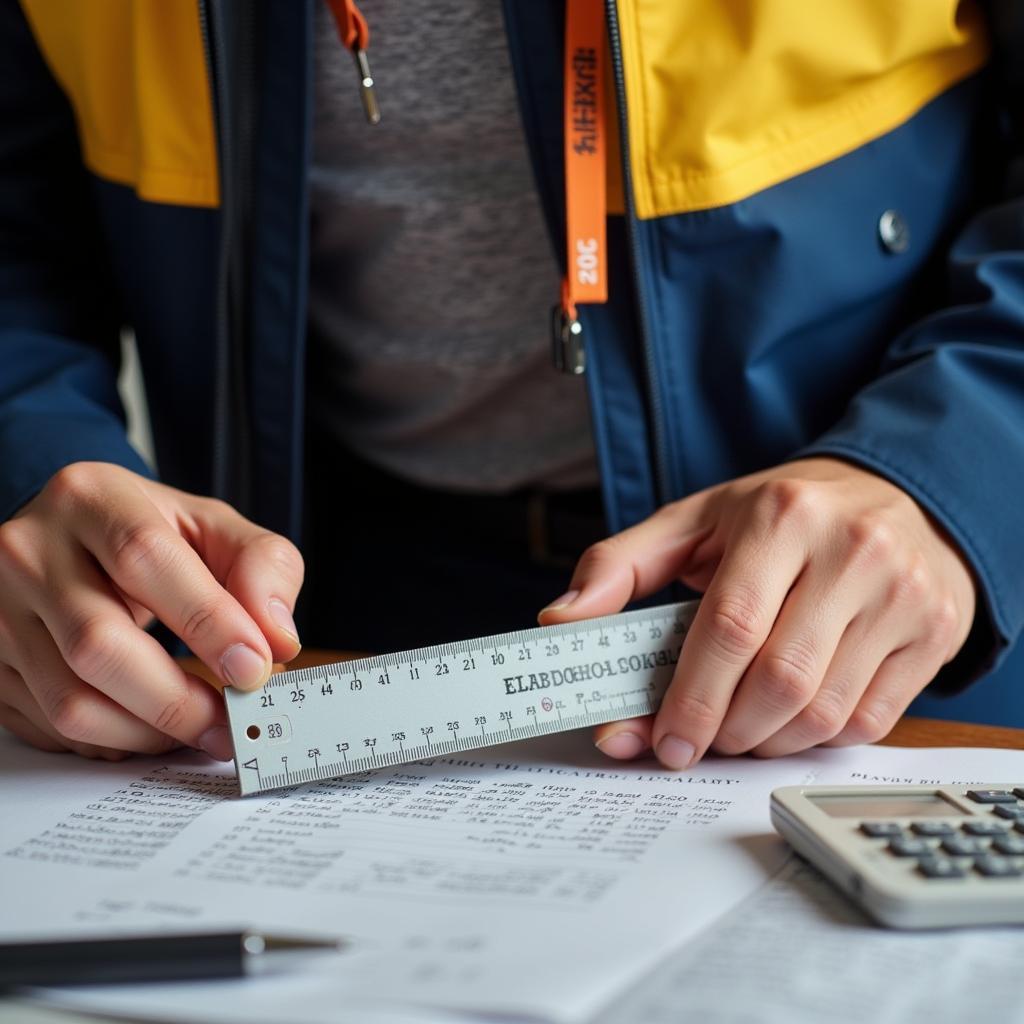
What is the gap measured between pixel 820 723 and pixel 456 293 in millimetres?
626

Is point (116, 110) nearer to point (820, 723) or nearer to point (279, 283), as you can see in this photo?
point (279, 283)

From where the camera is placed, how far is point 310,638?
146 cm

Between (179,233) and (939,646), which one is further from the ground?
(179,233)

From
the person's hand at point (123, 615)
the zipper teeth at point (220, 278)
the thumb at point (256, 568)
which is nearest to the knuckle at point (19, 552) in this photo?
the person's hand at point (123, 615)

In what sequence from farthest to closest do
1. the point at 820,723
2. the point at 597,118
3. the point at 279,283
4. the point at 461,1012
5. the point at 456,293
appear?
the point at 456,293 < the point at 279,283 < the point at 597,118 < the point at 820,723 < the point at 461,1012

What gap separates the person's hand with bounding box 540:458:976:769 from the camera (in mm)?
752

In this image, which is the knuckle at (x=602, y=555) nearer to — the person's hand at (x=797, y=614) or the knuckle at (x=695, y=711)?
the person's hand at (x=797, y=614)

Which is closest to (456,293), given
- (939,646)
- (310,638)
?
(310,638)

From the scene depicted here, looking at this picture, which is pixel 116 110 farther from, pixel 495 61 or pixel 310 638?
pixel 310 638

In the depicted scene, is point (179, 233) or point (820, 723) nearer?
point (820, 723)

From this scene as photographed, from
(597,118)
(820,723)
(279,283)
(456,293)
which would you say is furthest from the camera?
(456,293)

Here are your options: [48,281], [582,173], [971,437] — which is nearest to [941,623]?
[971,437]

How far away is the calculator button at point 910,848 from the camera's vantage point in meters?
0.59

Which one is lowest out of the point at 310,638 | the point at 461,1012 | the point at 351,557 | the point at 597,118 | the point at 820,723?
the point at 310,638
